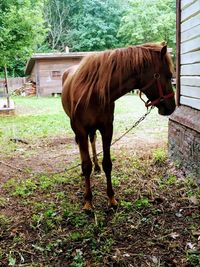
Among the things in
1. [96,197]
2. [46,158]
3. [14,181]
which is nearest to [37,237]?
[96,197]

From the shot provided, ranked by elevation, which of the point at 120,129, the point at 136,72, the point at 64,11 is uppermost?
the point at 64,11

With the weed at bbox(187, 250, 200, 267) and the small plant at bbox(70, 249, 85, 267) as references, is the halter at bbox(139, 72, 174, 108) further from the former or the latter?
the small plant at bbox(70, 249, 85, 267)

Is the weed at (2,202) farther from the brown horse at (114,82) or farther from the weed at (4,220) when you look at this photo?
the brown horse at (114,82)

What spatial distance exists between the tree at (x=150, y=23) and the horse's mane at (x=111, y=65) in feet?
80.8

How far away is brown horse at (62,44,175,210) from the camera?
2.86m

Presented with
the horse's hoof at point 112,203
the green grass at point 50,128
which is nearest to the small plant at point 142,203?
the horse's hoof at point 112,203

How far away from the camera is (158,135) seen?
668cm

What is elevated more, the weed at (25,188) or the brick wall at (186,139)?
the brick wall at (186,139)

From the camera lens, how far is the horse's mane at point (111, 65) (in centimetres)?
285

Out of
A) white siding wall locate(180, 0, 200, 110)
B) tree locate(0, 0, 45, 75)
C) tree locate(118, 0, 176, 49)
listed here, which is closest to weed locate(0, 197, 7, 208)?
white siding wall locate(180, 0, 200, 110)

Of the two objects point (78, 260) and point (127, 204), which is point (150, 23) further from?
point (78, 260)

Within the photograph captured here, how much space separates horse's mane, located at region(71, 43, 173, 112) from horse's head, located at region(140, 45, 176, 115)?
0.01 meters

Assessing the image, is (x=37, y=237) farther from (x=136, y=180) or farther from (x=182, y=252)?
(x=136, y=180)

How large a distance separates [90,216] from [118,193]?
63cm
